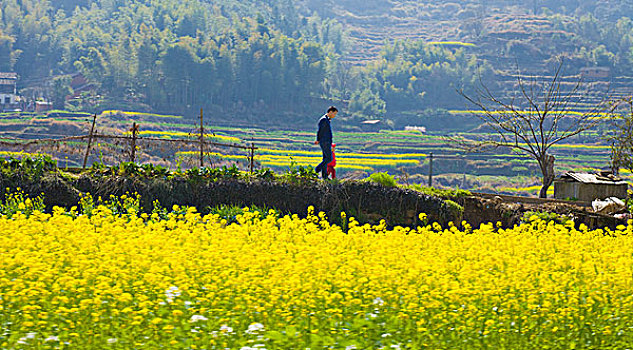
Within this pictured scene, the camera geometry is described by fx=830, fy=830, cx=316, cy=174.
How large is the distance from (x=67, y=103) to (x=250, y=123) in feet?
99.7

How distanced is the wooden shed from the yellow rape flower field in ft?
33.6

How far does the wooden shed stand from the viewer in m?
16.7

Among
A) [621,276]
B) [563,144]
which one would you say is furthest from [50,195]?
[563,144]

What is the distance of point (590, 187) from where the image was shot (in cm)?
1692

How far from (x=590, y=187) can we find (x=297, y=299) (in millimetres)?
12699

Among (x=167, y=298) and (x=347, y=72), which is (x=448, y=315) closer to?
(x=167, y=298)

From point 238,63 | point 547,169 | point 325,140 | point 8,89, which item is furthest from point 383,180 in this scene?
point 8,89

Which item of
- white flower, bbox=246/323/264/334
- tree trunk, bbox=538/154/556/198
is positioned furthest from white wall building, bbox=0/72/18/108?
white flower, bbox=246/323/264/334

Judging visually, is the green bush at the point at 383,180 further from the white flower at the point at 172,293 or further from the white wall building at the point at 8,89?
the white wall building at the point at 8,89

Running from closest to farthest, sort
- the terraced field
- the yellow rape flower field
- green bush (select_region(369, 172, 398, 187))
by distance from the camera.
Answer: the yellow rape flower field → green bush (select_region(369, 172, 398, 187)) → the terraced field

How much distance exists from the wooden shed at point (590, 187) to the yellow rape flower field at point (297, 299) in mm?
10233

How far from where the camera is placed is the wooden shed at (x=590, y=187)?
16.7 metres

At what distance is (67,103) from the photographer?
129 metres

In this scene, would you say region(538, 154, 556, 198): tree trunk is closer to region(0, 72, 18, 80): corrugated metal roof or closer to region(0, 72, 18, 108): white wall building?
region(0, 72, 18, 108): white wall building
